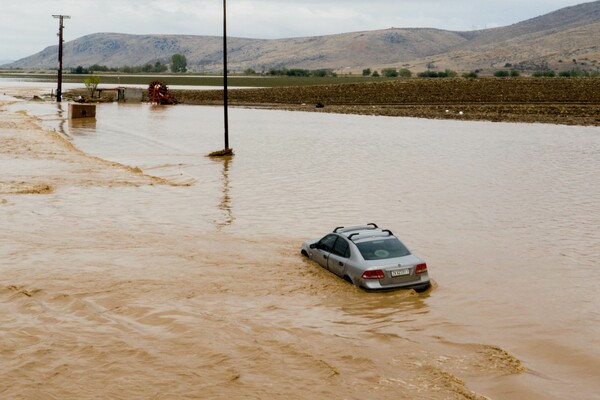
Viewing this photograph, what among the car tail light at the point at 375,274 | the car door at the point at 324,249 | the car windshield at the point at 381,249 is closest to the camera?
the car tail light at the point at 375,274

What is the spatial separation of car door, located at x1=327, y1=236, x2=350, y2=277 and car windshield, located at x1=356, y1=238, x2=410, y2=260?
1.47ft

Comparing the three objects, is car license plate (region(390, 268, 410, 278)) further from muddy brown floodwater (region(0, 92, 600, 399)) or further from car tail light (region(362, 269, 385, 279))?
muddy brown floodwater (region(0, 92, 600, 399))

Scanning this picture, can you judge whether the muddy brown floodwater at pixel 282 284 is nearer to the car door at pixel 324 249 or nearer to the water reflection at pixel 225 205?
the water reflection at pixel 225 205

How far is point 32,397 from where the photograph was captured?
11.3 m

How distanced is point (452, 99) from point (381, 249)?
77.2 meters

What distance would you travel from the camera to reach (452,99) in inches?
3573

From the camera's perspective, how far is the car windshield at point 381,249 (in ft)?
54.5

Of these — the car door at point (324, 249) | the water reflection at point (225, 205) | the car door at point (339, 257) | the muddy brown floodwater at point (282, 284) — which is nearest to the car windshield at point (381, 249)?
the car door at point (339, 257)

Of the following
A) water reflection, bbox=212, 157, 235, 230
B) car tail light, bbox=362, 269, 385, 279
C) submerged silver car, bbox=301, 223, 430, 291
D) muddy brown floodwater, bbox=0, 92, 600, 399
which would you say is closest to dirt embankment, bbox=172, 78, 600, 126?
muddy brown floodwater, bbox=0, 92, 600, 399

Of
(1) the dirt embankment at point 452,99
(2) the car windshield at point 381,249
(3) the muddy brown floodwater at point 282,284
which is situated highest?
(1) the dirt embankment at point 452,99

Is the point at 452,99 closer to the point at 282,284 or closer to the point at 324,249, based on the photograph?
the point at 324,249

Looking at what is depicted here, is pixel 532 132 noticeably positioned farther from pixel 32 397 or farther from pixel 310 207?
pixel 32 397

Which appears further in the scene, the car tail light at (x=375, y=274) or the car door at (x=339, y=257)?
the car door at (x=339, y=257)

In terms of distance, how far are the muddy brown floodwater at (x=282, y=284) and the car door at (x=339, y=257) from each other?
0.83 ft
